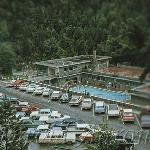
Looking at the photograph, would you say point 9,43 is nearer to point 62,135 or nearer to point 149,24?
point 149,24

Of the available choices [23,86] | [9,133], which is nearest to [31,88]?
[23,86]

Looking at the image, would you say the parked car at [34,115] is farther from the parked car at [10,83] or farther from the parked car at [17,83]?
the parked car at [10,83]

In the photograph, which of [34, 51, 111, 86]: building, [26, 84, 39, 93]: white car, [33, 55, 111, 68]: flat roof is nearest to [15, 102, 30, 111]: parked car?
[26, 84, 39, 93]: white car

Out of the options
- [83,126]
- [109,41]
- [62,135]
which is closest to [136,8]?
[62,135]

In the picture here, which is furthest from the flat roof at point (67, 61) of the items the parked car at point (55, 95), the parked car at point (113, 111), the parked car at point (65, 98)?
the parked car at point (113, 111)

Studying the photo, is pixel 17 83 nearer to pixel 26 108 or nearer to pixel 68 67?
pixel 68 67

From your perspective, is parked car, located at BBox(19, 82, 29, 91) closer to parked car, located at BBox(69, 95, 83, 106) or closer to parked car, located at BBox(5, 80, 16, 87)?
parked car, located at BBox(5, 80, 16, 87)
